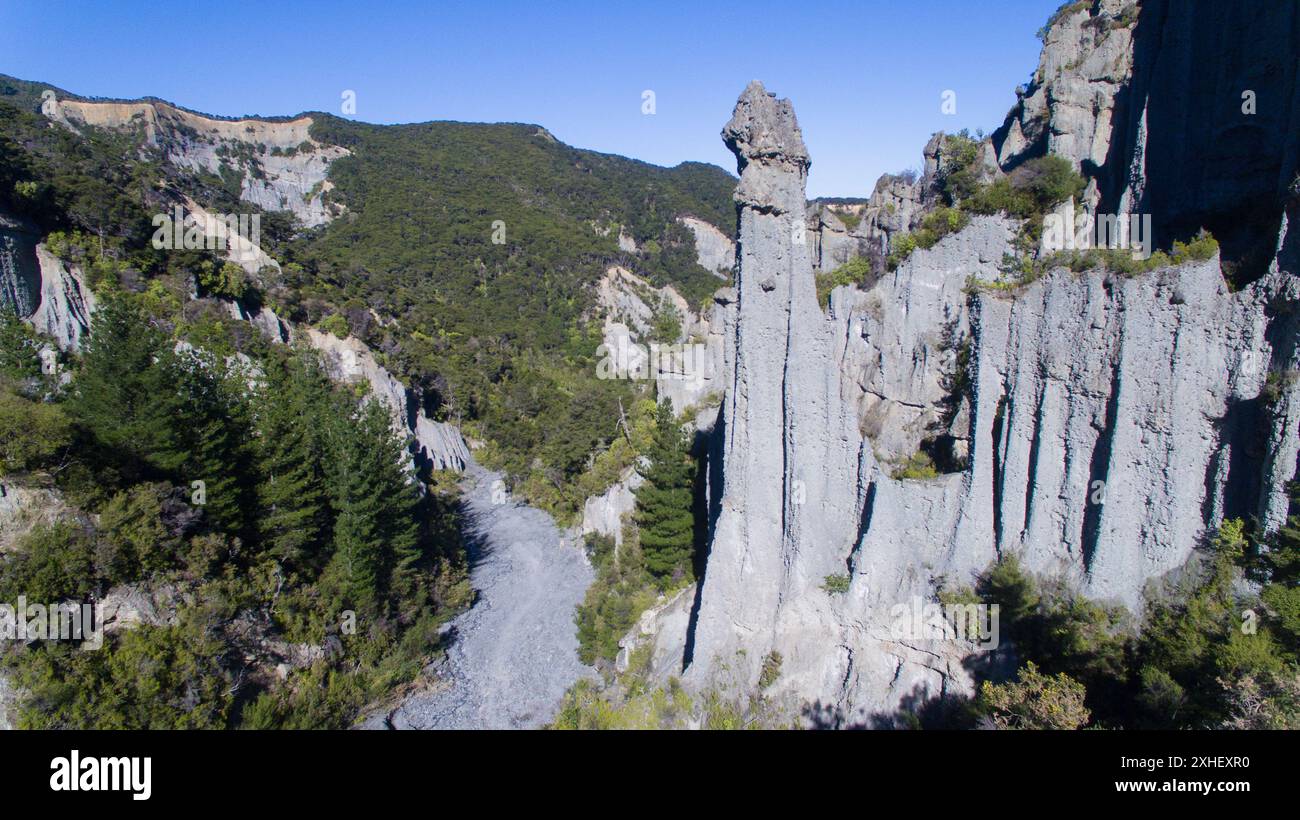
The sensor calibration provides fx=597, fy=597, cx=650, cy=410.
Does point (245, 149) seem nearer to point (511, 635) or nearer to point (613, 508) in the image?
point (613, 508)

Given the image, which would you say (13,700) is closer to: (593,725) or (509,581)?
(593,725)

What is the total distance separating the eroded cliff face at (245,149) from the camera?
86.8 metres

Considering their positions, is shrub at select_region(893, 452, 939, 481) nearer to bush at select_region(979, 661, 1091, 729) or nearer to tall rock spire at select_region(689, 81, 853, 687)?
tall rock spire at select_region(689, 81, 853, 687)

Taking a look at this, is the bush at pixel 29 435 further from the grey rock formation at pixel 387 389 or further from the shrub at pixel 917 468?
the shrub at pixel 917 468

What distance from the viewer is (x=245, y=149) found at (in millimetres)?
97625

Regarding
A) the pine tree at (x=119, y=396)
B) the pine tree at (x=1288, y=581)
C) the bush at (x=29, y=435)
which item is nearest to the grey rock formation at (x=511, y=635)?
the pine tree at (x=119, y=396)

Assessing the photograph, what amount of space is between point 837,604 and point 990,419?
615 centimetres

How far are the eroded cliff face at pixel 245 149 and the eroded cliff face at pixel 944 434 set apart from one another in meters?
83.8

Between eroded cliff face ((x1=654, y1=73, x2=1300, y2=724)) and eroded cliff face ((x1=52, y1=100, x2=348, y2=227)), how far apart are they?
83778 millimetres

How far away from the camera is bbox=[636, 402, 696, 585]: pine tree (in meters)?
23.8

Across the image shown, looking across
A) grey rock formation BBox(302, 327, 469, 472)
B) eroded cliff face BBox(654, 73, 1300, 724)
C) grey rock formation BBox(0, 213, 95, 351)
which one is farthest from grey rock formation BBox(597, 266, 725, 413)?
grey rock formation BBox(0, 213, 95, 351)

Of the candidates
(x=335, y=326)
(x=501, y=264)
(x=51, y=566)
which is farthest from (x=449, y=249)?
(x=51, y=566)
